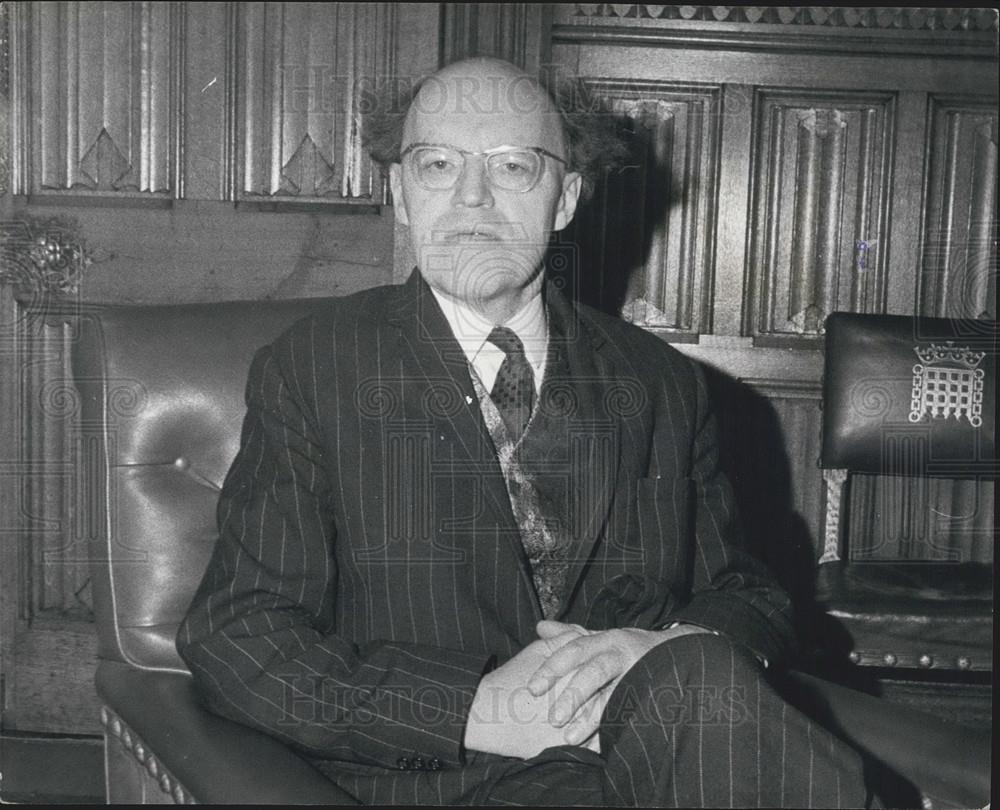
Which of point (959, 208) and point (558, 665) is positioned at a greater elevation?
point (959, 208)

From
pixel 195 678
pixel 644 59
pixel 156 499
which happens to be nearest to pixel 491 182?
pixel 156 499

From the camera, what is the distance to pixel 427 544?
4.60 feet

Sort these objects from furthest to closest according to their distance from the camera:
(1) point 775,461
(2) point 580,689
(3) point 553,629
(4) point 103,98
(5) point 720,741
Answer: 1. (1) point 775,461
2. (4) point 103,98
3. (3) point 553,629
4. (2) point 580,689
5. (5) point 720,741

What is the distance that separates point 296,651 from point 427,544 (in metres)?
0.22

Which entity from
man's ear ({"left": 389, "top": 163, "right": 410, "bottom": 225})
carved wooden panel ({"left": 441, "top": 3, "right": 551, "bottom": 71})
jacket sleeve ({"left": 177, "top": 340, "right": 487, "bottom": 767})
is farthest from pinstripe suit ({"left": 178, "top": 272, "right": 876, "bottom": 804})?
carved wooden panel ({"left": 441, "top": 3, "right": 551, "bottom": 71})

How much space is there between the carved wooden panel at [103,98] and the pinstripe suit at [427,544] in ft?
3.29

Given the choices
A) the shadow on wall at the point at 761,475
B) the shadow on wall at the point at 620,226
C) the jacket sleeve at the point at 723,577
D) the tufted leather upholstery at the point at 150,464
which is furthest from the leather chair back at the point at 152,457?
the shadow on wall at the point at 761,475

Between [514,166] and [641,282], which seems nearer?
[514,166]

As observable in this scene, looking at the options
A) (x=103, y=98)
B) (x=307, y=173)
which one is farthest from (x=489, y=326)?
(x=103, y=98)

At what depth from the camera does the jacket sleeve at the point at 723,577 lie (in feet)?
4.51

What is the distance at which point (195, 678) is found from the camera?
51.3 inches

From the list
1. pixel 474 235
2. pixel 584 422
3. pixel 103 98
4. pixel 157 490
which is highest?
pixel 103 98

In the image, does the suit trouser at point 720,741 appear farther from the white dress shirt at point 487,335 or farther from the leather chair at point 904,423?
the leather chair at point 904,423

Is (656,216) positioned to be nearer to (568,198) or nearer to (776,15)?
(776,15)
